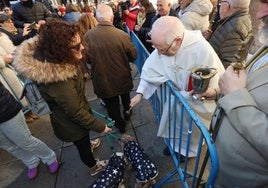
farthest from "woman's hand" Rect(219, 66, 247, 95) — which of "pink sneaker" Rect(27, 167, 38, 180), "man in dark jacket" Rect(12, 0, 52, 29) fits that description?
"man in dark jacket" Rect(12, 0, 52, 29)

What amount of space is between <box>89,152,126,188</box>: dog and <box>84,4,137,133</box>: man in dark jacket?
1183mm

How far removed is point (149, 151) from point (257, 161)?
209 cm

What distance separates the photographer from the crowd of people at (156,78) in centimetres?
124

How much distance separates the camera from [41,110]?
6.73ft

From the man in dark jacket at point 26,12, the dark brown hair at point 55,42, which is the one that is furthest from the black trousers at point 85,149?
the man in dark jacket at point 26,12

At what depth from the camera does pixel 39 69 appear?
178 cm

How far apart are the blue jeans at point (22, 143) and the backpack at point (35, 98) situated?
1.65 ft

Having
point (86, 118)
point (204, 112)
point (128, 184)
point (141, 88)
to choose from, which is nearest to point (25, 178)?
point (128, 184)

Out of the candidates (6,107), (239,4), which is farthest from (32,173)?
(239,4)

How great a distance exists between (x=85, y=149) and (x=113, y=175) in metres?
0.64

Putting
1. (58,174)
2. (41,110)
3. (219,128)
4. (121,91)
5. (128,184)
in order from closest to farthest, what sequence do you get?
(219,128) < (41,110) < (128,184) < (58,174) < (121,91)

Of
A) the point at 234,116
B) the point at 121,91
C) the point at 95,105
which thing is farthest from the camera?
the point at 95,105

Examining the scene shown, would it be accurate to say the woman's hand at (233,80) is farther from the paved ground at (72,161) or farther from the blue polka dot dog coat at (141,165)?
the paved ground at (72,161)

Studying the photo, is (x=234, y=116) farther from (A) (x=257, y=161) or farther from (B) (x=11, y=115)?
(B) (x=11, y=115)
